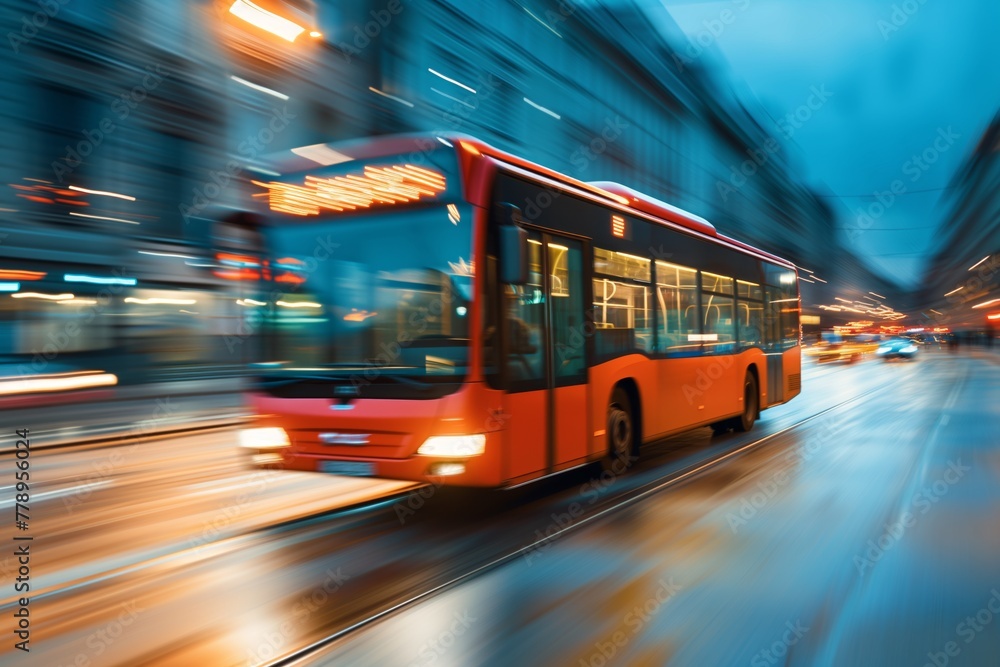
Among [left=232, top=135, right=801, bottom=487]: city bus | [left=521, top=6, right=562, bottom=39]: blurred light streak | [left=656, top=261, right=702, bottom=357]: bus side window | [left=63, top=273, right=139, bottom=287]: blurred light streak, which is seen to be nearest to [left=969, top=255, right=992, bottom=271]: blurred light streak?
[left=521, top=6, right=562, bottom=39]: blurred light streak

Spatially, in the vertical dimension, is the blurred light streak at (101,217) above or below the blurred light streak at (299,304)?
above

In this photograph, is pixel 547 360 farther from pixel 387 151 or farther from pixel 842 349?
pixel 842 349

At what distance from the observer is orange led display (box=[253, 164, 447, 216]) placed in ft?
21.0

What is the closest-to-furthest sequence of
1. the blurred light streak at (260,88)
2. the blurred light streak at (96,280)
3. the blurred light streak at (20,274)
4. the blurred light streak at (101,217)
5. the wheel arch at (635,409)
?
the wheel arch at (635,409) → the blurred light streak at (20,274) → the blurred light streak at (96,280) → the blurred light streak at (101,217) → the blurred light streak at (260,88)

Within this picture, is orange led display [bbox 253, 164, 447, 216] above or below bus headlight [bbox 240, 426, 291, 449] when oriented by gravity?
above

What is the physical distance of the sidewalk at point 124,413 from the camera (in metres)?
14.0

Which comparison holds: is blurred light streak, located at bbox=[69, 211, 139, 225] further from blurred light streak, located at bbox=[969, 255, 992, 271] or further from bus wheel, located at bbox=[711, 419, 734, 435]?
blurred light streak, located at bbox=[969, 255, 992, 271]

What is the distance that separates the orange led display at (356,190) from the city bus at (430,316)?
11mm

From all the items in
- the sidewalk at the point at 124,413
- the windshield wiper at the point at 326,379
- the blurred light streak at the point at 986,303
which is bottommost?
the sidewalk at the point at 124,413

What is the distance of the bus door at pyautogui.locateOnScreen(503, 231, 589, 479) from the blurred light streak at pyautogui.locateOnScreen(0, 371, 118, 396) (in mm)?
11022

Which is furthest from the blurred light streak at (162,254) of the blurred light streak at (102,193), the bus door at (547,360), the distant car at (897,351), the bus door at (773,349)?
the distant car at (897,351)

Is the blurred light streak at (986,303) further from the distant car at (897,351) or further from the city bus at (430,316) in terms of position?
the city bus at (430,316)

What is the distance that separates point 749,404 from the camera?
42.9ft

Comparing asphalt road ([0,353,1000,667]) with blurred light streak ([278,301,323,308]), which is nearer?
asphalt road ([0,353,1000,667])
